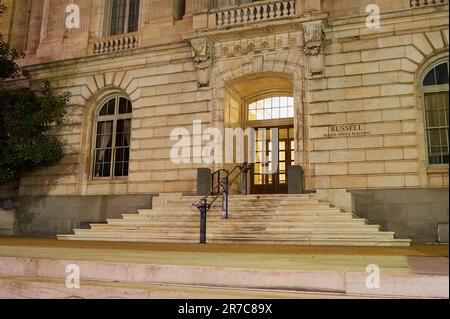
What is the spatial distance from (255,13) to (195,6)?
2643 millimetres

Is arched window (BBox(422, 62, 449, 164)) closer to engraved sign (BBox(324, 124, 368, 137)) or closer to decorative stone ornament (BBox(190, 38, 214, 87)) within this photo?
engraved sign (BBox(324, 124, 368, 137))

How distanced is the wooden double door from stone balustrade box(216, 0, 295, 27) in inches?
176

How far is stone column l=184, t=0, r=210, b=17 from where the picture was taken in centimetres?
1563

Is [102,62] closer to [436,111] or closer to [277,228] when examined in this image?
[277,228]

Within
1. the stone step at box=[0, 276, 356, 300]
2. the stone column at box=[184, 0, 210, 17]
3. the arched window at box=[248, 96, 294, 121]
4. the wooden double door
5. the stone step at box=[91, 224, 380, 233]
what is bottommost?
the stone step at box=[0, 276, 356, 300]

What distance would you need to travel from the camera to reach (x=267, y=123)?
16500mm

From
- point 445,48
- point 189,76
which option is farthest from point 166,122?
point 445,48

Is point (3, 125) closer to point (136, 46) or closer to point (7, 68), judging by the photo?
point (7, 68)

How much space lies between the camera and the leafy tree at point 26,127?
1517cm

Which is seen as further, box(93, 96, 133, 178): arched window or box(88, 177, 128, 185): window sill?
box(93, 96, 133, 178): arched window

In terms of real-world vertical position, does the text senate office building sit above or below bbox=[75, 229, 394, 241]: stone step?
above

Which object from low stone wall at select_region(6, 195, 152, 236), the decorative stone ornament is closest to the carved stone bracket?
the decorative stone ornament

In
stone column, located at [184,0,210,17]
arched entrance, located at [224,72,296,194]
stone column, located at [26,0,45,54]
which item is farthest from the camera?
stone column, located at [26,0,45,54]

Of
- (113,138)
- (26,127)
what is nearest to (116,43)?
(113,138)
